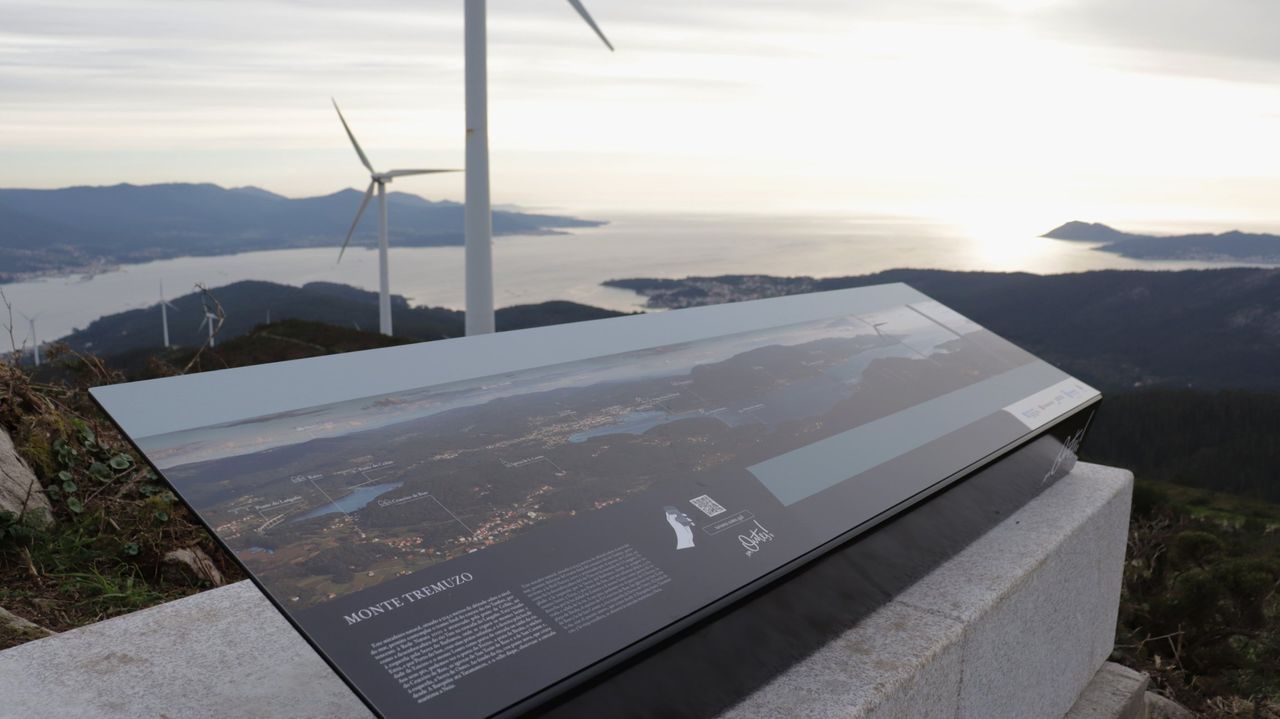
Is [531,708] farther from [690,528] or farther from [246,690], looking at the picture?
[246,690]

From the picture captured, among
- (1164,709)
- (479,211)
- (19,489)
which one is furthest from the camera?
(479,211)

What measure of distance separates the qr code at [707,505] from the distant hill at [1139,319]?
6943 centimetres

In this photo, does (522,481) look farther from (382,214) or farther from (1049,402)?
(382,214)

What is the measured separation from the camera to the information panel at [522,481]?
5.88ft

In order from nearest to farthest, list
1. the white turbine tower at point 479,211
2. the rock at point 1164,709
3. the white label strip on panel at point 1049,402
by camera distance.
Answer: the white label strip on panel at point 1049,402
the rock at point 1164,709
the white turbine tower at point 479,211

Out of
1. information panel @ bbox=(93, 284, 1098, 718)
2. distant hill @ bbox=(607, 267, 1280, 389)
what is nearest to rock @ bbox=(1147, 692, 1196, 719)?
information panel @ bbox=(93, 284, 1098, 718)

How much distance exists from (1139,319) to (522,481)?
100755 millimetres

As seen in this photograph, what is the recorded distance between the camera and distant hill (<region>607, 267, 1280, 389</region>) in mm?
78312

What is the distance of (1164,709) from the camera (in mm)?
5258

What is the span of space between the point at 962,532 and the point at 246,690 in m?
2.48

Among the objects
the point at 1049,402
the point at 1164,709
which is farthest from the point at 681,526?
the point at 1164,709

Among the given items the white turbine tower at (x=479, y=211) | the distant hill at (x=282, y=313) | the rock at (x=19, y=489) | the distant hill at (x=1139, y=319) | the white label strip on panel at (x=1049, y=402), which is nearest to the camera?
the white label strip on panel at (x=1049, y=402)
